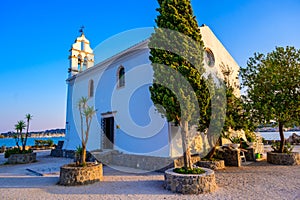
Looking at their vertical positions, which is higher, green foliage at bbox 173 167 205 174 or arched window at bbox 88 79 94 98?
arched window at bbox 88 79 94 98

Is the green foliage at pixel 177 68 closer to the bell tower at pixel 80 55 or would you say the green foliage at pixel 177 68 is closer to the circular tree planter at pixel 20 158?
the circular tree planter at pixel 20 158

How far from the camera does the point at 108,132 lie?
13.6 metres

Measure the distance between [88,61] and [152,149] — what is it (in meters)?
11.1

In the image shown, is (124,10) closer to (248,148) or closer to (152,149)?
(152,149)

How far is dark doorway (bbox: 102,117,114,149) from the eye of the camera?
522 inches

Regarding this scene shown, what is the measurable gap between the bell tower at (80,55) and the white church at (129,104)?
4.82 ft

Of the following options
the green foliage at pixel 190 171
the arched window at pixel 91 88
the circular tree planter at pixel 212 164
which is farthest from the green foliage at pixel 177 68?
the arched window at pixel 91 88

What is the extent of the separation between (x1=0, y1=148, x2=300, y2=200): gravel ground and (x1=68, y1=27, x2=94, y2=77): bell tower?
10819mm

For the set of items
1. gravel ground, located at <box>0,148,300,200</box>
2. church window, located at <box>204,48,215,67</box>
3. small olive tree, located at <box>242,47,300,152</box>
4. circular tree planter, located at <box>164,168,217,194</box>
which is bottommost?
gravel ground, located at <box>0,148,300,200</box>

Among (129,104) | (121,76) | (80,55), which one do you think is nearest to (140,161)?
(129,104)

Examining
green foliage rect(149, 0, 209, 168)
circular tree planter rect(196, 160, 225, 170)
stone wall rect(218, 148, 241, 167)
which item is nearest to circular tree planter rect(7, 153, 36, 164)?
green foliage rect(149, 0, 209, 168)

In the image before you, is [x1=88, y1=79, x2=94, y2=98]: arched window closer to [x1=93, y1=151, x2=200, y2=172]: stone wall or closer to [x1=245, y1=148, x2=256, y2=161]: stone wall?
[x1=93, y1=151, x2=200, y2=172]: stone wall

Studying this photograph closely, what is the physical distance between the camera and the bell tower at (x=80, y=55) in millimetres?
17656

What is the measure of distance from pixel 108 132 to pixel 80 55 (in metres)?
8.18
